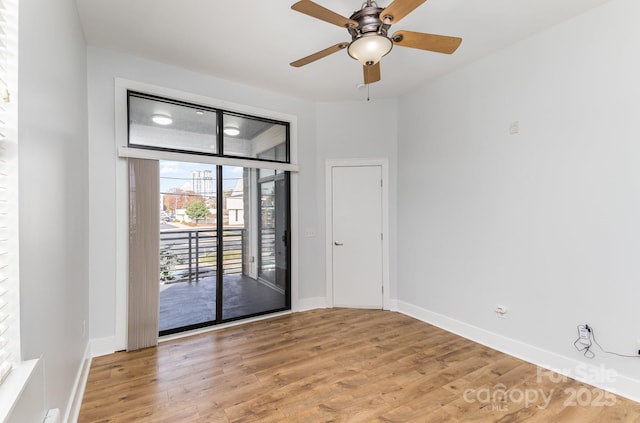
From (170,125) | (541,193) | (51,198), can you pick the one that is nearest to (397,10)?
(541,193)

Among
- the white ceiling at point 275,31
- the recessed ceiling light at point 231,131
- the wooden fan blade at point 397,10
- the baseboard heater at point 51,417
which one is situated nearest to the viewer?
the baseboard heater at point 51,417

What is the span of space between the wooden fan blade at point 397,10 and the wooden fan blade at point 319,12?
202 mm

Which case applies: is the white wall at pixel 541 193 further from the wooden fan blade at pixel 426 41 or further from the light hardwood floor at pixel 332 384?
the wooden fan blade at pixel 426 41

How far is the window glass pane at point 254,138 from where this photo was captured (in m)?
3.69

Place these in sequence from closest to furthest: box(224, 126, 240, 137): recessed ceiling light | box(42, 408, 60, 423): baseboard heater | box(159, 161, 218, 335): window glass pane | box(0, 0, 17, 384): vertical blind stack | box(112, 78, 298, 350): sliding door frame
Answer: box(0, 0, 17, 384): vertical blind stack
box(42, 408, 60, 423): baseboard heater
box(112, 78, 298, 350): sliding door frame
box(159, 161, 218, 335): window glass pane
box(224, 126, 240, 137): recessed ceiling light

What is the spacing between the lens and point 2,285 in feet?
3.24

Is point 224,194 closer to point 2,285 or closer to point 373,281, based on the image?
point 373,281

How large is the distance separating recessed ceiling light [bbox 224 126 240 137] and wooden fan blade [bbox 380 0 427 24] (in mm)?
2327

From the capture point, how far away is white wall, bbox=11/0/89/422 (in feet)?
3.91

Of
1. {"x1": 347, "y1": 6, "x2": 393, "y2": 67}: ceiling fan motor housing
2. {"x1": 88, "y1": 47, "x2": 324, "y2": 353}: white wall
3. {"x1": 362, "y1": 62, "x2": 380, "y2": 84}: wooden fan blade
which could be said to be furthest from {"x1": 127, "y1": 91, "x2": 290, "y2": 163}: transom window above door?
{"x1": 347, "y1": 6, "x2": 393, "y2": 67}: ceiling fan motor housing

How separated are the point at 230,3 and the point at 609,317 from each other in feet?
12.5

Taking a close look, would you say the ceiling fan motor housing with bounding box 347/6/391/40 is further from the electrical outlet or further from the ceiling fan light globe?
the electrical outlet

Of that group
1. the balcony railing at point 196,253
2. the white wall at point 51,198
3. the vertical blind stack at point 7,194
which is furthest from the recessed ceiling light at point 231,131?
the vertical blind stack at point 7,194

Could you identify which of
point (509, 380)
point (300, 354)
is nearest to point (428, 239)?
point (509, 380)
